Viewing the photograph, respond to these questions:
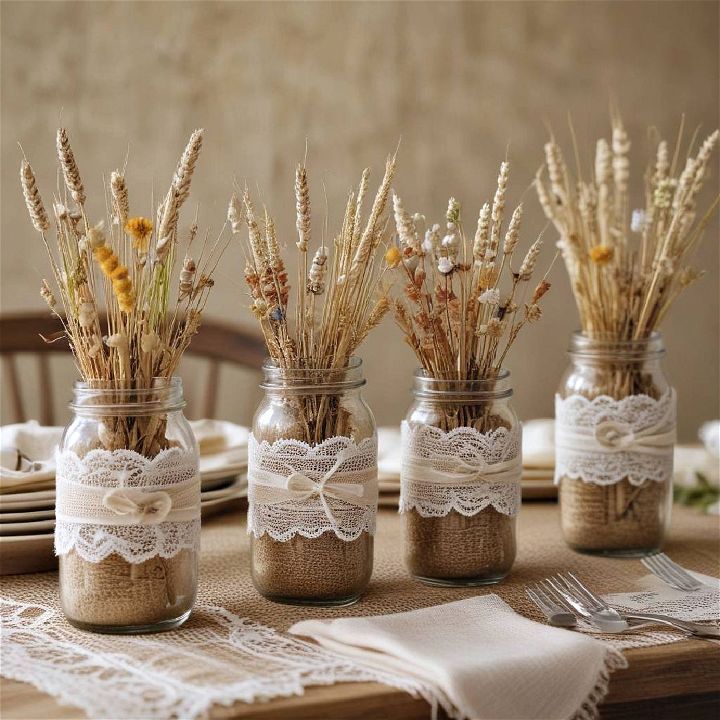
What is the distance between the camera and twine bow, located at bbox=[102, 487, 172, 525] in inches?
39.5

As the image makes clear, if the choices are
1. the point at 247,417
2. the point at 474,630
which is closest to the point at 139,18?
the point at 247,417

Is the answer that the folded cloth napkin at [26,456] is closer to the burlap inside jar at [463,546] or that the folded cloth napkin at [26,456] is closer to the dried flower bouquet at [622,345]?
the burlap inside jar at [463,546]

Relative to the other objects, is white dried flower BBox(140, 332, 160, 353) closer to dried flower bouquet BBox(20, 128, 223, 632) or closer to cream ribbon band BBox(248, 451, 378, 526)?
dried flower bouquet BBox(20, 128, 223, 632)

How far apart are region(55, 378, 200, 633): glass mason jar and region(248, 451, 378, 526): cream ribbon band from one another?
0.33 feet

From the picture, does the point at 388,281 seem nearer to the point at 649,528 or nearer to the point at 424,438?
the point at 424,438

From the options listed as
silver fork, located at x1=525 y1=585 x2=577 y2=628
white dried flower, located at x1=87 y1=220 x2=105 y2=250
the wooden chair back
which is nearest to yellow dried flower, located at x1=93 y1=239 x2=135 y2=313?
white dried flower, located at x1=87 y1=220 x2=105 y2=250

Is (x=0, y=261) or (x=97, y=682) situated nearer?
(x=97, y=682)

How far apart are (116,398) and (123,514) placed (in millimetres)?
115

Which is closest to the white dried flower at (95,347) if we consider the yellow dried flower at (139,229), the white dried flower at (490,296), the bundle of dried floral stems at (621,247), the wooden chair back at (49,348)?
the yellow dried flower at (139,229)

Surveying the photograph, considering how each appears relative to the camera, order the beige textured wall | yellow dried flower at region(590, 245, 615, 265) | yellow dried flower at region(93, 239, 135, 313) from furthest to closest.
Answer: the beige textured wall, yellow dried flower at region(590, 245, 615, 265), yellow dried flower at region(93, 239, 135, 313)

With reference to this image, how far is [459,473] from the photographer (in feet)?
3.87

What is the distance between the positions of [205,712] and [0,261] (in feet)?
6.92

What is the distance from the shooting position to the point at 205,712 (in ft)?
2.65

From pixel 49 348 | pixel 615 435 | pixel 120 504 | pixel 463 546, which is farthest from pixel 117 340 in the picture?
pixel 49 348
